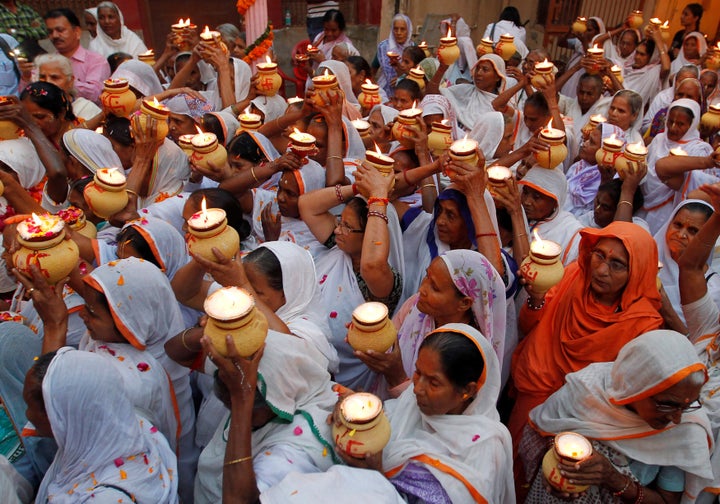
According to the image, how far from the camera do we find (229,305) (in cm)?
177

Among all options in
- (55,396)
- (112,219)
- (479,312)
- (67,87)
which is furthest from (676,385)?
(67,87)

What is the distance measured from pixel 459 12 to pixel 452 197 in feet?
35.3

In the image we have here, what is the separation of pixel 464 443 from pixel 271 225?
6.75ft

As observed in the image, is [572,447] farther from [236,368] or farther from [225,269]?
[225,269]

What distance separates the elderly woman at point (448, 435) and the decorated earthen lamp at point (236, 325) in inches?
18.6

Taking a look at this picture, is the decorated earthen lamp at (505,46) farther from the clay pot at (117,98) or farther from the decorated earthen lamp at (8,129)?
the decorated earthen lamp at (8,129)

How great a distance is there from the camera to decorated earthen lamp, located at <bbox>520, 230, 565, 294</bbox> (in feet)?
8.41

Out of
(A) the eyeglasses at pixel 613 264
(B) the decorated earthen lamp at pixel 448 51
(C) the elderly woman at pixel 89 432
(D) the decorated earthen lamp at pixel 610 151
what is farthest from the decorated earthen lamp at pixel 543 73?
(C) the elderly woman at pixel 89 432

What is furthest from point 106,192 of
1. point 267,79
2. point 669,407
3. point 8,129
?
point 669,407

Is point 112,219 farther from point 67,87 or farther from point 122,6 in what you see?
point 122,6

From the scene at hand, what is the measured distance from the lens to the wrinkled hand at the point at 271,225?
3549 mm

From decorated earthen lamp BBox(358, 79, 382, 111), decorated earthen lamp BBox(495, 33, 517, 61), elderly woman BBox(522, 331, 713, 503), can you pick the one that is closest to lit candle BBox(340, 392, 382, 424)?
elderly woman BBox(522, 331, 713, 503)

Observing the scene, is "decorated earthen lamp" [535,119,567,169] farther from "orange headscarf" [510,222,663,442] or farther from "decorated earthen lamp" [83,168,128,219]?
"decorated earthen lamp" [83,168,128,219]

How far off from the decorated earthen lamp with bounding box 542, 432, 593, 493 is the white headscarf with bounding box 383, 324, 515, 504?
16 cm
